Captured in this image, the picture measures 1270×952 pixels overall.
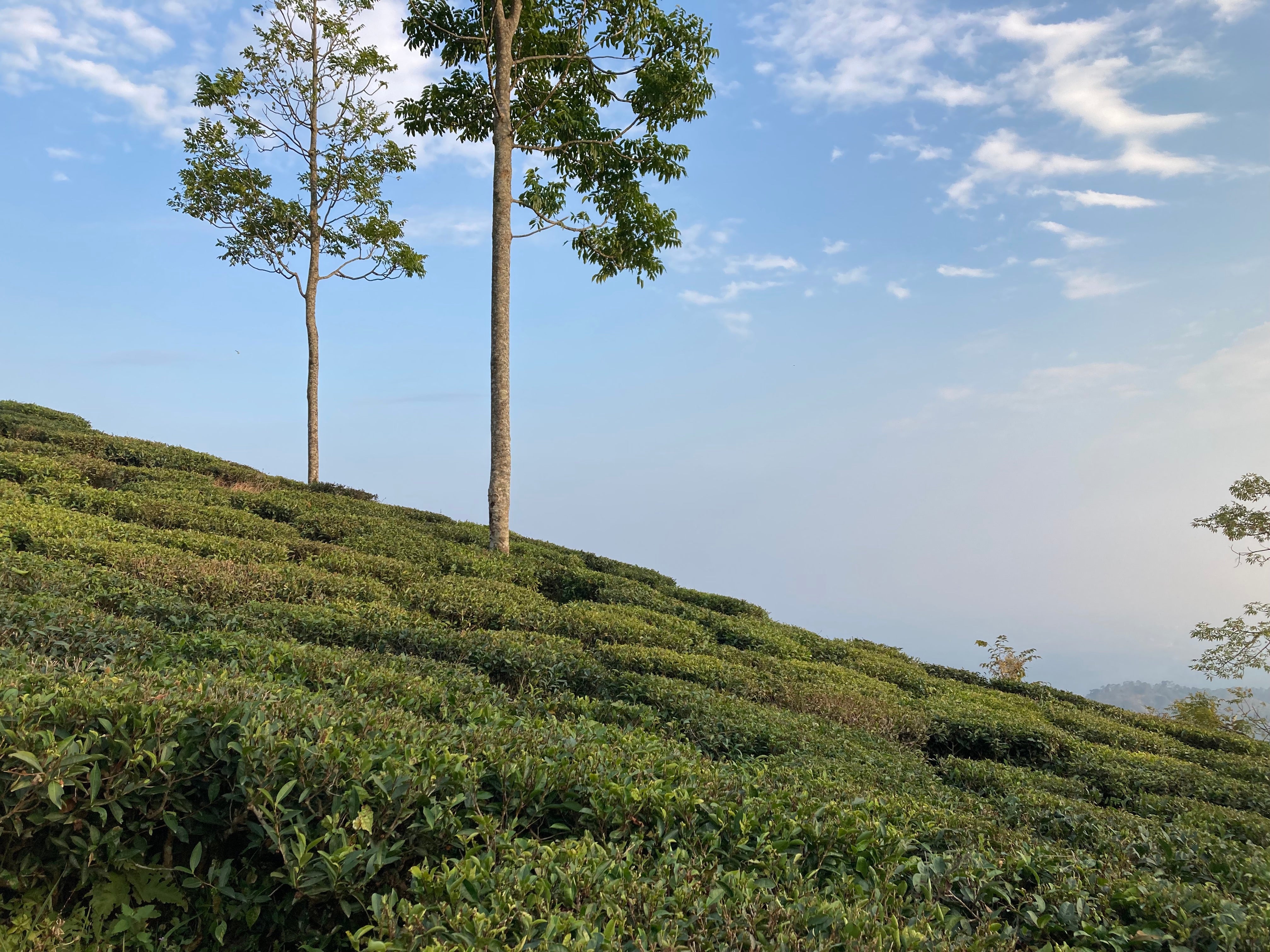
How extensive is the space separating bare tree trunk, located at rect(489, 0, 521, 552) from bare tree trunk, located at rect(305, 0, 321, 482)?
10.6 m

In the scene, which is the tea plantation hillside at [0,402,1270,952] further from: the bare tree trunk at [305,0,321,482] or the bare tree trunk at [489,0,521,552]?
the bare tree trunk at [305,0,321,482]

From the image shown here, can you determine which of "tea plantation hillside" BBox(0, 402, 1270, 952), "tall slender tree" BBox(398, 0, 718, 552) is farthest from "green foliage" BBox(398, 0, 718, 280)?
"tea plantation hillside" BBox(0, 402, 1270, 952)

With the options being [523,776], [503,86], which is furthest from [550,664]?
[503,86]

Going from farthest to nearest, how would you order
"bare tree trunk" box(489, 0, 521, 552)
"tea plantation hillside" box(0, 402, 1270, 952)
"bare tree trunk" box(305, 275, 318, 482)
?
"bare tree trunk" box(305, 275, 318, 482) < "bare tree trunk" box(489, 0, 521, 552) < "tea plantation hillside" box(0, 402, 1270, 952)

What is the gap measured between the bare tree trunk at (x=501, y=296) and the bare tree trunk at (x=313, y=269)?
10612 mm

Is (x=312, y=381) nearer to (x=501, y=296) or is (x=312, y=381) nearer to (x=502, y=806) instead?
(x=501, y=296)

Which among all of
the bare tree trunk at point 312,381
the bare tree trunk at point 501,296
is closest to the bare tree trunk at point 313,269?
the bare tree trunk at point 312,381

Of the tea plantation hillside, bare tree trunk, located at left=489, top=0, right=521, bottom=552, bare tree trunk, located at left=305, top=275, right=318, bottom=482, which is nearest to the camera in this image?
the tea plantation hillside

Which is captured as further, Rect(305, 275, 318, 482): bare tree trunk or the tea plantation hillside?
Rect(305, 275, 318, 482): bare tree trunk

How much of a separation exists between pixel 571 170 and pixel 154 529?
12.3 m

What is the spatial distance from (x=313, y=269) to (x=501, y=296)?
39.8ft

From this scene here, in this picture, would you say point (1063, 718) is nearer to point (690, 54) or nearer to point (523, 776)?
point (523, 776)

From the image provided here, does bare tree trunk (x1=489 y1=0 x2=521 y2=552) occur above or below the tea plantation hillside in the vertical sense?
above

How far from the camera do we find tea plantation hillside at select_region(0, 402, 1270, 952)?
3191 mm
